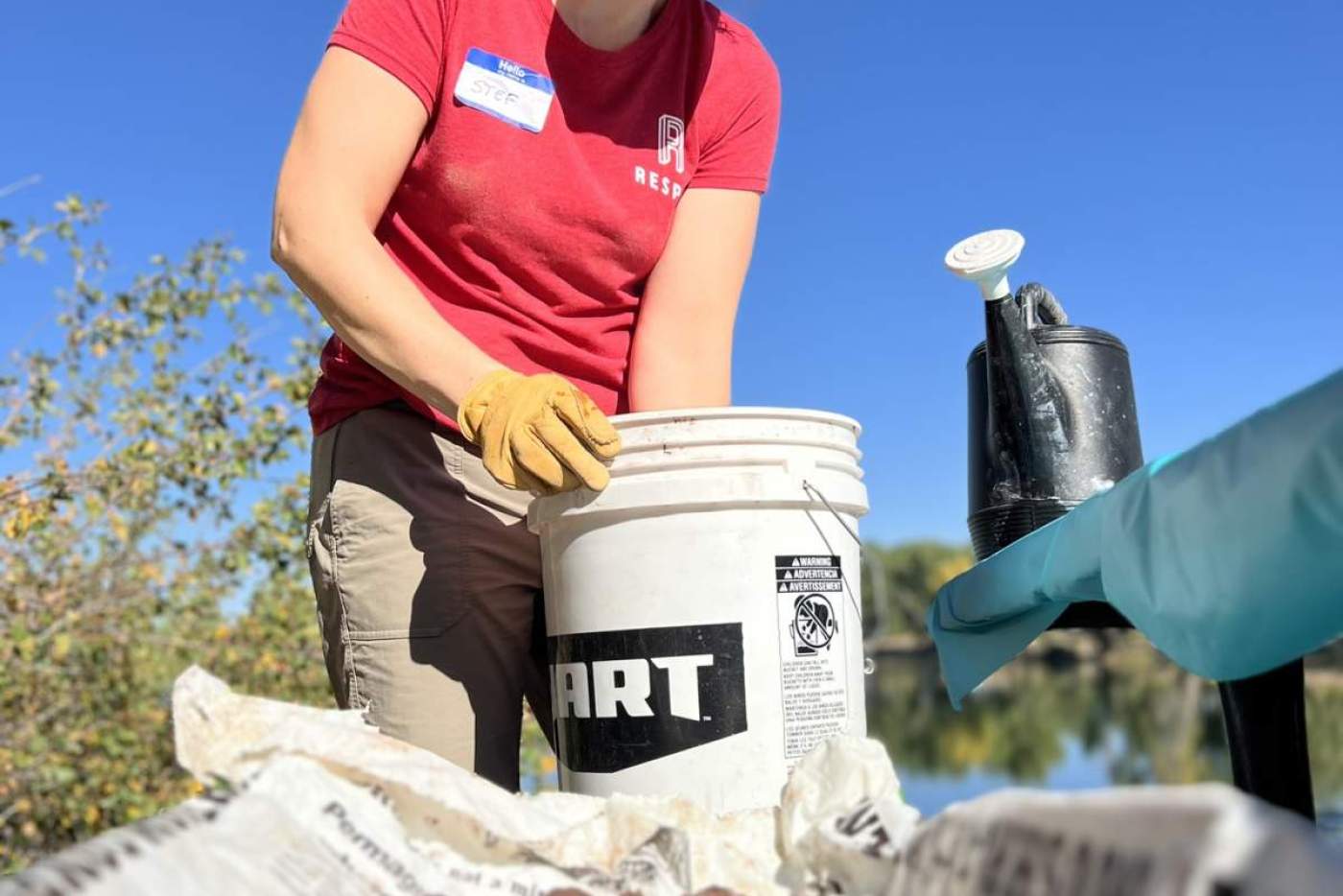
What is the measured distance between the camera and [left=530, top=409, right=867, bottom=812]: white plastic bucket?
1.22m

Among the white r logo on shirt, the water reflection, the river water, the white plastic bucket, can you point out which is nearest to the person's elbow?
the white plastic bucket

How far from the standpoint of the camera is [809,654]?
126 cm

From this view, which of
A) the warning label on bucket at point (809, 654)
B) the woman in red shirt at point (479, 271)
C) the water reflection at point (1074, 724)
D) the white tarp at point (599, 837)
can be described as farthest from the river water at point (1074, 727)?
the white tarp at point (599, 837)

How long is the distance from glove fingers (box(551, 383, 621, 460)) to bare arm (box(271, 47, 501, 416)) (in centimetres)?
13

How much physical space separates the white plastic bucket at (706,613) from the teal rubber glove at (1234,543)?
11.2 inches

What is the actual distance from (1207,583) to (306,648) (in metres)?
4.54

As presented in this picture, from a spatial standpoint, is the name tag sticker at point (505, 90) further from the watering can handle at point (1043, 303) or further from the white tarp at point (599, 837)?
the white tarp at point (599, 837)

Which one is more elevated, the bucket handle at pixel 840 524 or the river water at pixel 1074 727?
the bucket handle at pixel 840 524

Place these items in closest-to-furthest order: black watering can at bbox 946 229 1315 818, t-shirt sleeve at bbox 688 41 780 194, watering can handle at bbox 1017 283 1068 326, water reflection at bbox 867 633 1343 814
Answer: black watering can at bbox 946 229 1315 818, watering can handle at bbox 1017 283 1068 326, t-shirt sleeve at bbox 688 41 780 194, water reflection at bbox 867 633 1343 814

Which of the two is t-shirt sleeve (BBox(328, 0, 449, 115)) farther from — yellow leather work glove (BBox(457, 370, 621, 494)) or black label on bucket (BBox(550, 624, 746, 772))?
black label on bucket (BBox(550, 624, 746, 772))

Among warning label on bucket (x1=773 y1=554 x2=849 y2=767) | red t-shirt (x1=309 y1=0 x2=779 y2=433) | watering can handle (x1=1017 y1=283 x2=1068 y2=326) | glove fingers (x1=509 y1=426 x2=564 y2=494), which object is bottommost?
warning label on bucket (x1=773 y1=554 x2=849 y2=767)

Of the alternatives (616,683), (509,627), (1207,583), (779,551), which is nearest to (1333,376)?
(1207,583)

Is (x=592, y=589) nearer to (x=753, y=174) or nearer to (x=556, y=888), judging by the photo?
(x=556, y=888)

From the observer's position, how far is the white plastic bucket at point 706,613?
1216mm
